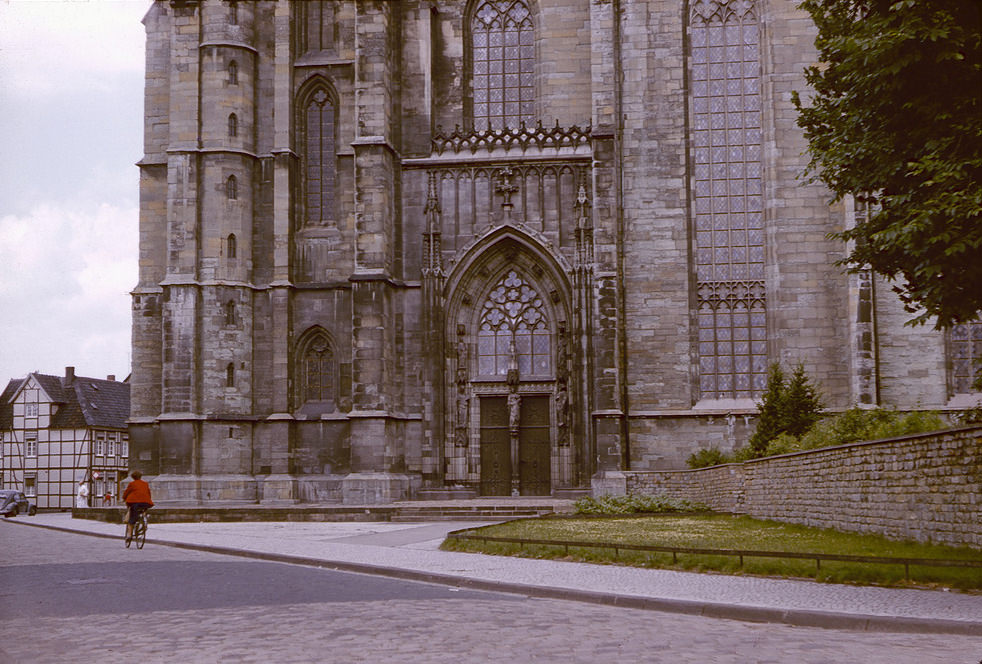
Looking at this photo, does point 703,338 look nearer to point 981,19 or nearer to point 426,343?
point 426,343

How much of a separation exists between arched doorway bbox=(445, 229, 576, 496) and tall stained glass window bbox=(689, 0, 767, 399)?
171 inches

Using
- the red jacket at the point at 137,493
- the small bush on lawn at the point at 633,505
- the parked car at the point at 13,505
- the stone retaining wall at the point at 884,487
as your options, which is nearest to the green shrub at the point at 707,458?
the small bush on lawn at the point at 633,505

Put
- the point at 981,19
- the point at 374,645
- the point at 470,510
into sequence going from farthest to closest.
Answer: the point at 470,510, the point at 981,19, the point at 374,645

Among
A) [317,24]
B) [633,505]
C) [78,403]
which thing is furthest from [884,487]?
[78,403]

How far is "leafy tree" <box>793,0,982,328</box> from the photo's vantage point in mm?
12766

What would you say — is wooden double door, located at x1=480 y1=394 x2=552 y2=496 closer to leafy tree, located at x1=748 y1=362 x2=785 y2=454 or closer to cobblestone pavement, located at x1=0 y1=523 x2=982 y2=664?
leafy tree, located at x1=748 y1=362 x2=785 y2=454

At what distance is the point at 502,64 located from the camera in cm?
3706

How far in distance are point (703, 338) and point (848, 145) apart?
20102mm

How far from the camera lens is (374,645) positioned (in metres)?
8.93

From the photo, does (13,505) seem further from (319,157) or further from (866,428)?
(866,428)

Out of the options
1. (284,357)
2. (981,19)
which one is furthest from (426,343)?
(981,19)

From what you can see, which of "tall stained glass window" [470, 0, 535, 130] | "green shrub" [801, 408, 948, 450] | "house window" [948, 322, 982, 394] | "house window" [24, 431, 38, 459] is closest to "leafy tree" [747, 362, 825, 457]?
"green shrub" [801, 408, 948, 450]

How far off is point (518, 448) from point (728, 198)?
9.84m

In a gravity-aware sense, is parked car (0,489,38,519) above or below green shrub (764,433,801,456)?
below
